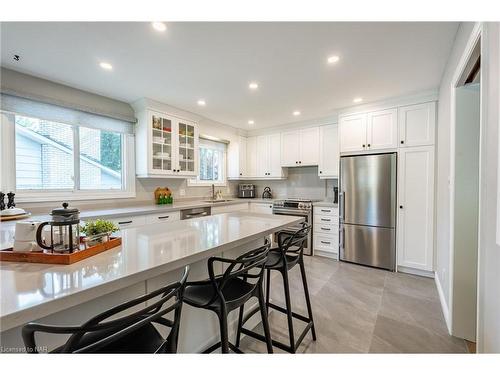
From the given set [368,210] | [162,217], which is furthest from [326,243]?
[162,217]

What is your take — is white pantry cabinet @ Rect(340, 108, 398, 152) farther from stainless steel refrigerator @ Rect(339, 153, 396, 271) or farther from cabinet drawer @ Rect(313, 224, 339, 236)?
cabinet drawer @ Rect(313, 224, 339, 236)

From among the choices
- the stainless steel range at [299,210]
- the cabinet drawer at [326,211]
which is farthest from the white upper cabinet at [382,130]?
the stainless steel range at [299,210]

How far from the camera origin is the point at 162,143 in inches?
134

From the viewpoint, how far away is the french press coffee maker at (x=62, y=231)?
0.94 meters

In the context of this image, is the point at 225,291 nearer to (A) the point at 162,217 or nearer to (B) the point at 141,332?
(B) the point at 141,332

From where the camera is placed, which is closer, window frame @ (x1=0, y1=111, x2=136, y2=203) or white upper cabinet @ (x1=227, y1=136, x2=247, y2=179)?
window frame @ (x1=0, y1=111, x2=136, y2=203)

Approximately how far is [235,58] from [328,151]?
248 cm

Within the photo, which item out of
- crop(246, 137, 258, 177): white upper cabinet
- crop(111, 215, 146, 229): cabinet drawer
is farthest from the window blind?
crop(246, 137, 258, 177): white upper cabinet

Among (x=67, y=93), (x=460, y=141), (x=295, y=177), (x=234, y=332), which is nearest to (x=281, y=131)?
(x=295, y=177)

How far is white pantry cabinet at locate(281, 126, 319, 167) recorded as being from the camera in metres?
4.16

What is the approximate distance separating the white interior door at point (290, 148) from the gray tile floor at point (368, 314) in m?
2.10

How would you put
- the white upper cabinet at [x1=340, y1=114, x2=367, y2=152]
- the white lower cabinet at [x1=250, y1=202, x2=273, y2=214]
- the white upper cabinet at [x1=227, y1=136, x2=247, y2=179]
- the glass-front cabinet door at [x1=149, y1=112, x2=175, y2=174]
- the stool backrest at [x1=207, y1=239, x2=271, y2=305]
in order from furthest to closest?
the white upper cabinet at [x1=227, y1=136, x2=247, y2=179] → the white lower cabinet at [x1=250, y1=202, x2=273, y2=214] → the white upper cabinet at [x1=340, y1=114, x2=367, y2=152] → the glass-front cabinet door at [x1=149, y1=112, x2=175, y2=174] → the stool backrest at [x1=207, y1=239, x2=271, y2=305]

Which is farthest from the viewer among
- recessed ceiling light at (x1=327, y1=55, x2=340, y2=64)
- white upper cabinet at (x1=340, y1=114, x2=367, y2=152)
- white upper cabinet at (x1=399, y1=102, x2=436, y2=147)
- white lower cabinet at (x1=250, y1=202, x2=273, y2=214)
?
white lower cabinet at (x1=250, y1=202, x2=273, y2=214)

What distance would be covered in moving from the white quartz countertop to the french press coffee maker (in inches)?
3.3
